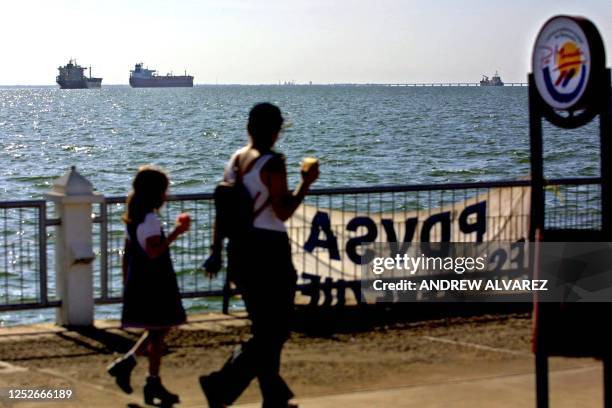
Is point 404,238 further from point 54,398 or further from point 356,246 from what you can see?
point 54,398

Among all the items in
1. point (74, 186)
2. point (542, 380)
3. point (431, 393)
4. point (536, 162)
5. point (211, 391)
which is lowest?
point (431, 393)

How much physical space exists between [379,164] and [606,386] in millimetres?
47270

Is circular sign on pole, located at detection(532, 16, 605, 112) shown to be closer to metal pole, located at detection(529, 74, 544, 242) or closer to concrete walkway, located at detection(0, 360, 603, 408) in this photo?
metal pole, located at detection(529, 74, 544, 242)

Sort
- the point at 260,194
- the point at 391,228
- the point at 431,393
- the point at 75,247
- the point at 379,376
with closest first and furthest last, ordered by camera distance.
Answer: the point at 260,194 → the point at 431,393 → the point at 379,376 → the point at 75,247 → the point at 391,228

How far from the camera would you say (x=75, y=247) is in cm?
998

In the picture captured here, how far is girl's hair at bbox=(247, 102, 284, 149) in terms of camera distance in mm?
7121

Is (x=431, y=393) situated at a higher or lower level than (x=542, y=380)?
lower

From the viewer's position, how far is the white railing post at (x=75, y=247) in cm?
999

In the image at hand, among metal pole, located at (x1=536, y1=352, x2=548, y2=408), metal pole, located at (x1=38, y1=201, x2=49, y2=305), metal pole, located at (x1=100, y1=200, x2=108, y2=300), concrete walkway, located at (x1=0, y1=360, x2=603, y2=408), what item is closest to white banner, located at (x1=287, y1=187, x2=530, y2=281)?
metal pole, located at (x1=100, y1=200, x2=108, y2=300)

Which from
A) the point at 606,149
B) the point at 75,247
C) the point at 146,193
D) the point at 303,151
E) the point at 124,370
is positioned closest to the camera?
the point at 606,149

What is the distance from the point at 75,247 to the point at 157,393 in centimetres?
270

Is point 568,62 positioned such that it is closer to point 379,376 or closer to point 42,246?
point 379,376

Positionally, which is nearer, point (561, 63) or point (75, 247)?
point (561, 63)

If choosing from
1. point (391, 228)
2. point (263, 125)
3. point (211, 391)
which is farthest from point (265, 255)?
point (391, 228)
